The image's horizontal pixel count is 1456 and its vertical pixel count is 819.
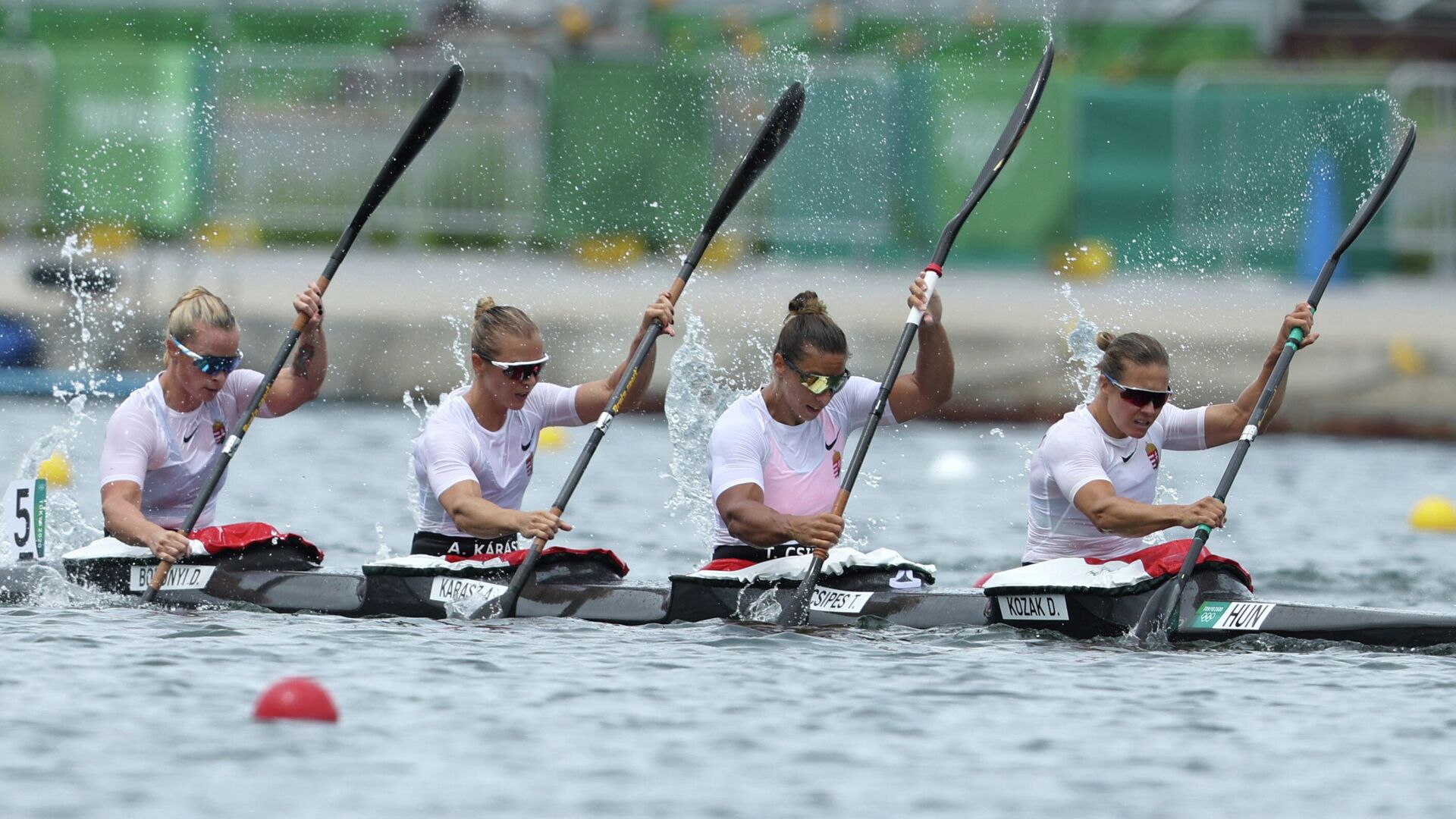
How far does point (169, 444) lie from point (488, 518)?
5.41ft

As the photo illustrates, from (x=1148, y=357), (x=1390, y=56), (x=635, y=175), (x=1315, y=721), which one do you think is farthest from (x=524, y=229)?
(x=1315, y=721)

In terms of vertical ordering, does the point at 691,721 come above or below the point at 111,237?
below

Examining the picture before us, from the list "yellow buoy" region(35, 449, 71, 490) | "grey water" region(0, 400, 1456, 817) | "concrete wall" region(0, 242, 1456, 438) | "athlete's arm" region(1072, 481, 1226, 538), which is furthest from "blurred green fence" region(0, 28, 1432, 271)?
"athlete's arm" region(1072, 481, 1226, 538)

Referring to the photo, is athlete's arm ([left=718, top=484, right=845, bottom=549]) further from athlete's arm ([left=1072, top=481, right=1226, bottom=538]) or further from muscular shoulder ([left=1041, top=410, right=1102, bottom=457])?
athlete's arm ([left=1072, top=481, right=1226, bottom=538])

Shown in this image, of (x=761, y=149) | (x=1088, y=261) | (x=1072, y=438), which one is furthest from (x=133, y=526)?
(x=1088, y=261)

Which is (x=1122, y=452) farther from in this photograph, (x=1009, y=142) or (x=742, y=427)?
(x=1009, y=142)

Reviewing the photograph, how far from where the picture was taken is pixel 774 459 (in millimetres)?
9203

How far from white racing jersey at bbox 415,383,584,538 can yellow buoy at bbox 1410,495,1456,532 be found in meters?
7.11

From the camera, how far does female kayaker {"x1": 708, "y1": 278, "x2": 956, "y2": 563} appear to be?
899 cm

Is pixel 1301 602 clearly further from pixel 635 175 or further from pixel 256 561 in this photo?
pixel 635 175

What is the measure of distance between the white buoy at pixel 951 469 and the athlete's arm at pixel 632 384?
708 cm

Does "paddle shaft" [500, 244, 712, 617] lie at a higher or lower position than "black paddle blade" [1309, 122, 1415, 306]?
lower

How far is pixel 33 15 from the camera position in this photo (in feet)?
84.3

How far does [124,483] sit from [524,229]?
12.9m
